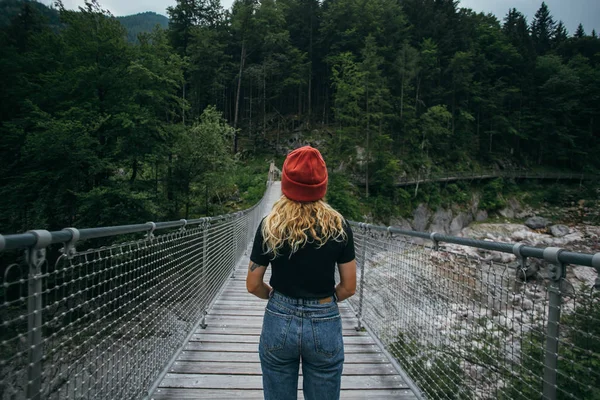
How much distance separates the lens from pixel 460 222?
26.0 meters

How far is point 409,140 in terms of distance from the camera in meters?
27.0

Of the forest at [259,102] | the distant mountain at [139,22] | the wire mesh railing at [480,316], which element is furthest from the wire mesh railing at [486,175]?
the wire mesh railing at [480,316]

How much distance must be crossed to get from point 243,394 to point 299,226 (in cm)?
171

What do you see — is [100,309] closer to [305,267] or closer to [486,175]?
[305,267]

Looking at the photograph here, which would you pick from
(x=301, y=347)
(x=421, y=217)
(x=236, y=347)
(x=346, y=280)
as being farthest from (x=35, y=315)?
(x=421, y=217)

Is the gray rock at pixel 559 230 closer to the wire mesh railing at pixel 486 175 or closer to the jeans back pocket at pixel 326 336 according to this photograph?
the wire mesh railing at pixel 486 175

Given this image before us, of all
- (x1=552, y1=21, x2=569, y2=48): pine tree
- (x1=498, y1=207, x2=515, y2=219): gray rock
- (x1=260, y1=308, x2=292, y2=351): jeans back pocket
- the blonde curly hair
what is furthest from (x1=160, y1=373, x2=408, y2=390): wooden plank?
(x1=552, y1=21, x2=569, y2=48): pine tree

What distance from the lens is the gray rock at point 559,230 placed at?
21.3 m

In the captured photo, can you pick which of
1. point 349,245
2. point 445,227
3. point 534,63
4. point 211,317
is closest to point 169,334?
point 211,317

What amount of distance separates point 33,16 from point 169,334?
100 feet

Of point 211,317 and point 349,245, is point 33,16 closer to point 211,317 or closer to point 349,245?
point 211,317

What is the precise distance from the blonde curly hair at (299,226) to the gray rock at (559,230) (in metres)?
26.1

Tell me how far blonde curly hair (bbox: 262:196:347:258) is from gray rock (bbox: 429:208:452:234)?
25.0m

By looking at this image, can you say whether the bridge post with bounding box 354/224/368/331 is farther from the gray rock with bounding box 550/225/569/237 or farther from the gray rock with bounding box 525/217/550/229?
the gray rock with bounding box 525/217/550/229
